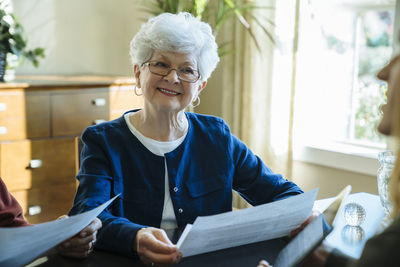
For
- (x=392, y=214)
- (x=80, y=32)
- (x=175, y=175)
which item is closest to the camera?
(x=392, y=214)

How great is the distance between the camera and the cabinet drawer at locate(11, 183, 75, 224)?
277 centimetres

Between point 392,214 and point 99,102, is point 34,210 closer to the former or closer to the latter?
point 99,102

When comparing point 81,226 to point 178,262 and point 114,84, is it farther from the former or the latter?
point 114,84

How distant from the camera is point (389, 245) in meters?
0.63

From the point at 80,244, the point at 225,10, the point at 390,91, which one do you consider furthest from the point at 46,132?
the point at 390,91

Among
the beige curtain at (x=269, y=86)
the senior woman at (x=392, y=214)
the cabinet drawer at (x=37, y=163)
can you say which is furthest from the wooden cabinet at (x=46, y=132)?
the senior woman at (x=392, y=214)

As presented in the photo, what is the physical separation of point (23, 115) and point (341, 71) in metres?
2.02

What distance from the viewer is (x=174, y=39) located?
156 centimetres

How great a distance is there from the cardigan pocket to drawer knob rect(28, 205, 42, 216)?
A: 1572mm

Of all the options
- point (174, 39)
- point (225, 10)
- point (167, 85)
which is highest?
point (225, 10)

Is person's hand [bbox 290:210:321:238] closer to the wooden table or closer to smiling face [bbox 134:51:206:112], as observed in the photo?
the wooden table

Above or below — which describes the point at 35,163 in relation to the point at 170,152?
below

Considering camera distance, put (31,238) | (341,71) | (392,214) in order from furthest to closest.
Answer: (341,71)
(31,238)
(392,214)

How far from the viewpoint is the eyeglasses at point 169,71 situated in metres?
1.60
